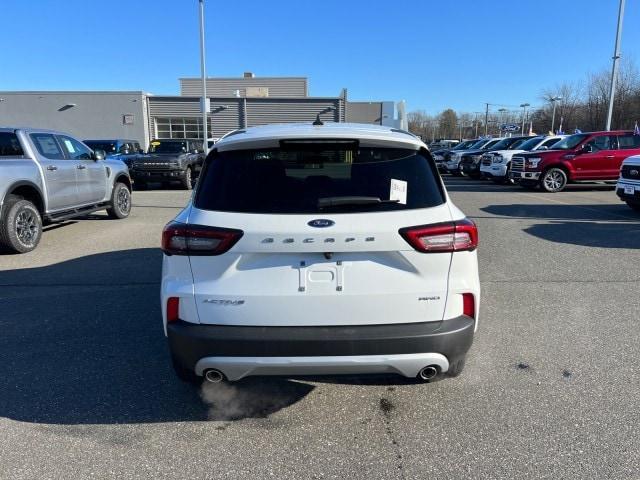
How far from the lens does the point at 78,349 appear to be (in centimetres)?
409

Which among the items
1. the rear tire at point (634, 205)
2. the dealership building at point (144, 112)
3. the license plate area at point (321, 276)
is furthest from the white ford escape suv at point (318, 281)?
the dealership building at point (144, 112)

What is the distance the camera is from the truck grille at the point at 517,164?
1636 cm

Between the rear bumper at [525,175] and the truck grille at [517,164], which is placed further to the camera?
the truck grille at [517,164]

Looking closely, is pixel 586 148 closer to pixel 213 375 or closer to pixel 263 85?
pixel 213 375

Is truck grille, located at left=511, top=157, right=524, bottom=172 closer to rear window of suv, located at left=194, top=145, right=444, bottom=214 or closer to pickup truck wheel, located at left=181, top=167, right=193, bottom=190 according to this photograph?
pickup truck wheel, located at left=181, top=167, right=193, bottom=190

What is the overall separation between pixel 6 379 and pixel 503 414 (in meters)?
3.55

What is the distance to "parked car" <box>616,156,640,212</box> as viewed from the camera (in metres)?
10.6

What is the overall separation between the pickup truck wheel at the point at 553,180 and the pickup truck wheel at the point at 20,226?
47.8ft

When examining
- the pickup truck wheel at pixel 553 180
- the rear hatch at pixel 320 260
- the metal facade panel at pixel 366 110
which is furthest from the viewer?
the metal facade panel at pixel 366 110

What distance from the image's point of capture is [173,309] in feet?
9.12

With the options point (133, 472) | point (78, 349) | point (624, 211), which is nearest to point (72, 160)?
point (78, 349)

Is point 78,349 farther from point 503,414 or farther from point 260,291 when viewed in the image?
point 503,414

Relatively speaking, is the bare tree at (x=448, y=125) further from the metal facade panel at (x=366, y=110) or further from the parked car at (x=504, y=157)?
the parked car at (x=504, y=157)

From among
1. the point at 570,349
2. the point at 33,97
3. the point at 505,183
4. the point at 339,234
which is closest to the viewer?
the point at 339,234
